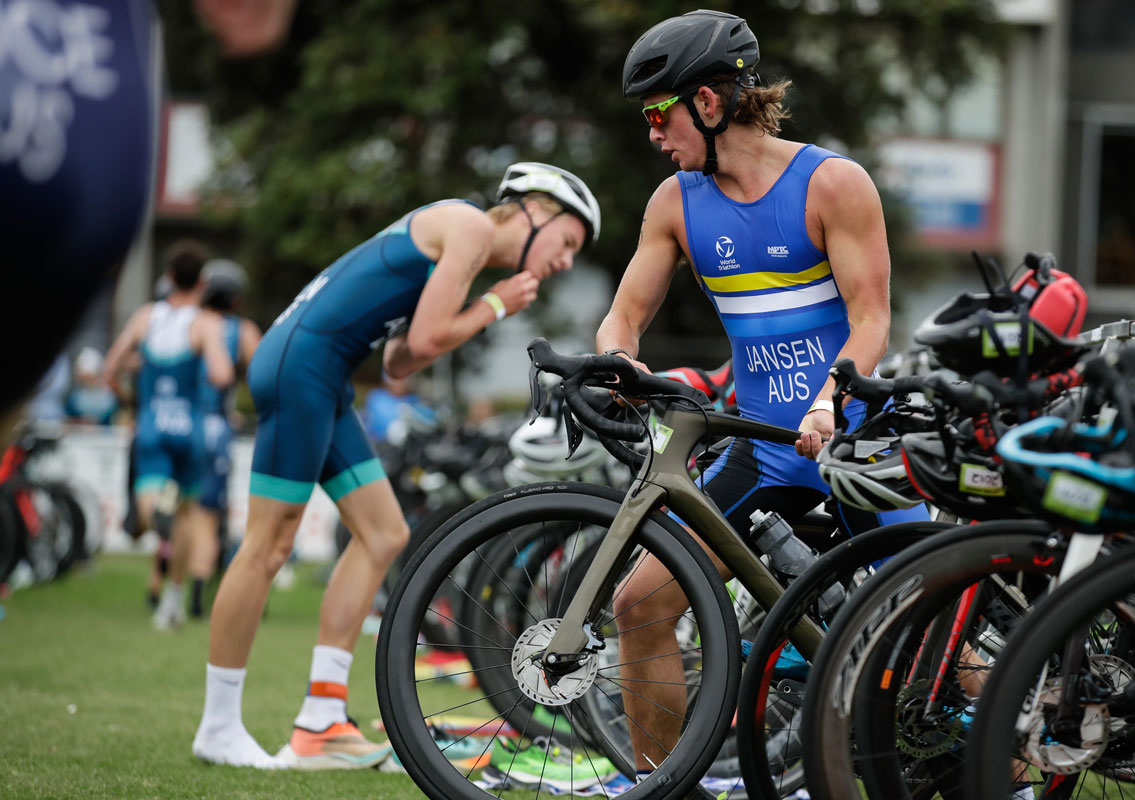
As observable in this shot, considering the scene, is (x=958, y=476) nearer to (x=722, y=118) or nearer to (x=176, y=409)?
(x=722, y=118)

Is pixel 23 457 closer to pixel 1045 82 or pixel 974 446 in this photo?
pixel 974 446

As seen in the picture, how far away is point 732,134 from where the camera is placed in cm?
374

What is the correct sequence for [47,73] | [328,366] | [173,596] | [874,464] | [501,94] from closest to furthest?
[47,73], [874,464], [328,366], [173,596], [501,94]

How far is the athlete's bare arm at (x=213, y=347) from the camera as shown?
31.1ft

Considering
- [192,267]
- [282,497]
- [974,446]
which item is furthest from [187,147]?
[974,446]

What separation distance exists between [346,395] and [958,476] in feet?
8.51

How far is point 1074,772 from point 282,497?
2.78m

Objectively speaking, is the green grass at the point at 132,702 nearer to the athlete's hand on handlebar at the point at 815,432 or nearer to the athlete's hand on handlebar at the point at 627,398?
the athlete's hand on handlebar at the point at 627,398

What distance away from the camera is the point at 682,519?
11.4 ft

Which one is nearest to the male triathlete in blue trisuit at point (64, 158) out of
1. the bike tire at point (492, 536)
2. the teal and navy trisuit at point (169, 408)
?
the bike tire at point (492, 536)

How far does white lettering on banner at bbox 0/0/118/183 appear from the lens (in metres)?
1.75

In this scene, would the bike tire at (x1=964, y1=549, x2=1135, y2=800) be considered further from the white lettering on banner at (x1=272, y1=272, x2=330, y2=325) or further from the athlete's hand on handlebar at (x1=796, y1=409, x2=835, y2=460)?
the white lettering on banner at (x1=272, y1=272, x2=330, y2=325)

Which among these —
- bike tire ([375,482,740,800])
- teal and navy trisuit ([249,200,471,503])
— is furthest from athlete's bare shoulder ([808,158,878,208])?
teal and navy trisuit ([249,200,471,503])

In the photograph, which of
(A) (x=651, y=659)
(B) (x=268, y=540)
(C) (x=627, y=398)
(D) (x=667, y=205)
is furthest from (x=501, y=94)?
(A) (x=651, y=659)
